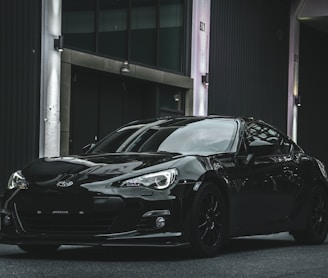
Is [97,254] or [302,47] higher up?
[302,47]

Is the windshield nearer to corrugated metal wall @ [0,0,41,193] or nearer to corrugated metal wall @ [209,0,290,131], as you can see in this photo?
corrugated metal wall @ [0,0,41,193]

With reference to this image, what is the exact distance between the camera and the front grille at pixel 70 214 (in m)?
6.80

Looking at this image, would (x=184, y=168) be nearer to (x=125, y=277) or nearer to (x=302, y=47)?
(x=125, y=277)

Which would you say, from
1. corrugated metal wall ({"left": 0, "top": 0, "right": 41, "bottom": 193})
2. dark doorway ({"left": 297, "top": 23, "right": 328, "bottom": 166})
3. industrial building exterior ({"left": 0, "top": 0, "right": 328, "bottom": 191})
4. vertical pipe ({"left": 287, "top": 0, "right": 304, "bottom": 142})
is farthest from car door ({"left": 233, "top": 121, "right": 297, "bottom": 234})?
dark doorway ({"left": 297, "top": 23, "right": 328, "bottom": 166})

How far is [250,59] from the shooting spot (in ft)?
87.1

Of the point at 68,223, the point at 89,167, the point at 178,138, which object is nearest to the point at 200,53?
the point at 178,138

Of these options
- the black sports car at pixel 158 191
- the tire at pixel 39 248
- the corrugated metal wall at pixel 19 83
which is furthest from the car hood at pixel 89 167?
the corrugated metal wall at pixel 19 83

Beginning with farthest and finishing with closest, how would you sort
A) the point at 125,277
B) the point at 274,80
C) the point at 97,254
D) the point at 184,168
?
1. the point at 274,80
2. the point at 97,254
3. the point at 184,168
4. the point at 125,277

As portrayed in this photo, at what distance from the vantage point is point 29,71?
16781 mm

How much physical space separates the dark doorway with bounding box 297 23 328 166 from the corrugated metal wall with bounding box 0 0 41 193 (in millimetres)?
15908

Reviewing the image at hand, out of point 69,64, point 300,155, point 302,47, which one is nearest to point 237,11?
point 302,47

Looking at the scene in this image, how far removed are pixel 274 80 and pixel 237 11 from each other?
370 cm

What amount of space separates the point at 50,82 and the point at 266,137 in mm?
9032

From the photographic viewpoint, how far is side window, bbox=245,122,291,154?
8458mm
